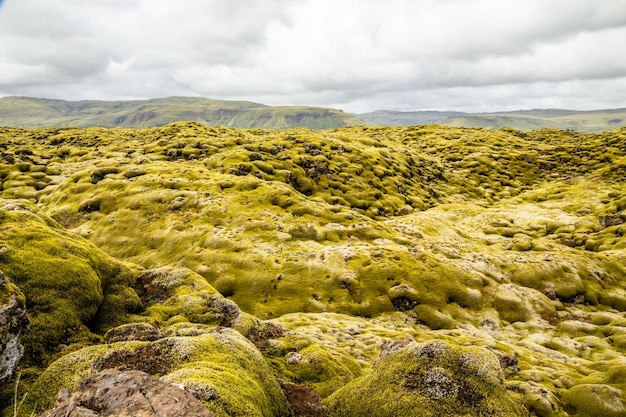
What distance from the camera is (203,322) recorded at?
Result: 18.5 meters

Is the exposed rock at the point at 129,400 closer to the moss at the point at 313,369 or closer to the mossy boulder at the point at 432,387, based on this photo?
the mossy boulder at the point at 432,387

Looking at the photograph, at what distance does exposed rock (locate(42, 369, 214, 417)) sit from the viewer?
23.7ft

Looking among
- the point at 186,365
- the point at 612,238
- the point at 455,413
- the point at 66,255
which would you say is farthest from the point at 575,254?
the point at 66,255

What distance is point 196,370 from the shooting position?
10.2 meters

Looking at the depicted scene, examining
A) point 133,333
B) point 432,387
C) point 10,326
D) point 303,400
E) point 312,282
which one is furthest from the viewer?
point 312,282

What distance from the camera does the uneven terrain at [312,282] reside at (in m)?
12.5

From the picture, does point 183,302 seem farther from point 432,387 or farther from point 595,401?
point 595,401

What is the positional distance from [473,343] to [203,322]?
19815 millimetres

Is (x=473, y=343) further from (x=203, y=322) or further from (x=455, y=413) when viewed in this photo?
(x=203, y=322)

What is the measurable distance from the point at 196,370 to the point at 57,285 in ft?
32.8

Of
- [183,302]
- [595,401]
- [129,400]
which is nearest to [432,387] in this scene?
[129,400]

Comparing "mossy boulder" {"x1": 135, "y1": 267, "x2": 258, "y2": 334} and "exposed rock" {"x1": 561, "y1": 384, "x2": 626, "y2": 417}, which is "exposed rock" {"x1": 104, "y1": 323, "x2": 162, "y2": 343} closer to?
"mossy boulder" {"x1": 135, "y1": 267, "x2": 258, "y2": 334}

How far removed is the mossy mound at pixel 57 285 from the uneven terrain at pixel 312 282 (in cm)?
8

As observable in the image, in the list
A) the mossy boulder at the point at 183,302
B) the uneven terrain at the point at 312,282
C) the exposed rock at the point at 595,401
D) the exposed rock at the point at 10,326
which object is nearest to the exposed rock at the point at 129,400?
the uneven terrain at the point at 312,282
